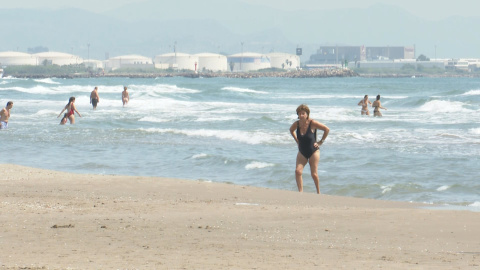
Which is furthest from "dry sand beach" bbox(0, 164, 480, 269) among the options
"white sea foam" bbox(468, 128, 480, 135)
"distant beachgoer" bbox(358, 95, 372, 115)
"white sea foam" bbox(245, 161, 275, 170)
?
"distant beachgoer" bbox(358, 95, 372, 115)

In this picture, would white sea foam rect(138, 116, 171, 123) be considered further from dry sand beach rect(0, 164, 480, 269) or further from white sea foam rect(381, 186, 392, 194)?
dry sand beach rect(0, 164, 480, 269)

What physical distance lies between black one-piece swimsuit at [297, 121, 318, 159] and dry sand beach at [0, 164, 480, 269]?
58cm

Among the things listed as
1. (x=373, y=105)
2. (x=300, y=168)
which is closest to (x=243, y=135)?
(x=373, y=105)

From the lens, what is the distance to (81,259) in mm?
6234

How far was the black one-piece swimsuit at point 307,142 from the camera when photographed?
36.8 feet

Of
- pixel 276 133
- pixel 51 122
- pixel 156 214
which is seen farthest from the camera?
pixel 51 122

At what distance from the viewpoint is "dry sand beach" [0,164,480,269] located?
6.29 m

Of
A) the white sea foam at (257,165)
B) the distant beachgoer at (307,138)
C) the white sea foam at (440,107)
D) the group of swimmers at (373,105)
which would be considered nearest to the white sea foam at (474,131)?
the group of swimmers at (373,105)

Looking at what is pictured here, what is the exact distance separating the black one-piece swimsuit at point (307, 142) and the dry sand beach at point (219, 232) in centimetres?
58

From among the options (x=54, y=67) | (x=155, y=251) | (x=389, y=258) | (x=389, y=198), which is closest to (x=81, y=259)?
(x=155, y=251)

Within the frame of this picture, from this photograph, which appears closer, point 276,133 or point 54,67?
point 276,133

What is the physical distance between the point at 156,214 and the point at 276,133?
568 inches

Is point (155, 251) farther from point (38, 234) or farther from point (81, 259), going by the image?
point (38, 234)

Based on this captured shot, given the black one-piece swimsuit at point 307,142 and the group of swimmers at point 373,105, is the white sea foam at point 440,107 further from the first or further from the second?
the black one-piece swimsuit at point 307,142
